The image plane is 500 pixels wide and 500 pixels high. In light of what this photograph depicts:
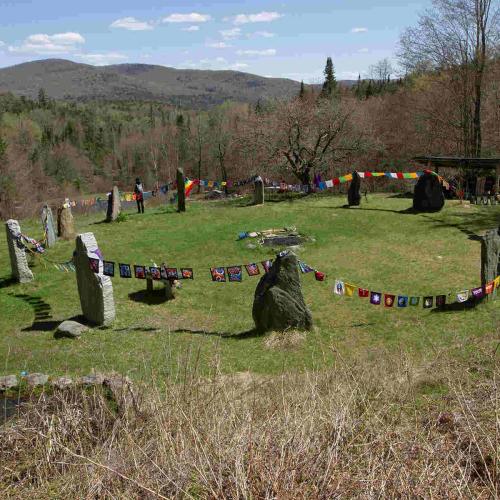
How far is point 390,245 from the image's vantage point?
17.8m

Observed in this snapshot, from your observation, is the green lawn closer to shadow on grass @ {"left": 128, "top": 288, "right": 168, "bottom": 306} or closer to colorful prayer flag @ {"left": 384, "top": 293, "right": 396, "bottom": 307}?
shadow on grass @ {"left": 128, "top": 288, "right": 168, "bottom": 306}

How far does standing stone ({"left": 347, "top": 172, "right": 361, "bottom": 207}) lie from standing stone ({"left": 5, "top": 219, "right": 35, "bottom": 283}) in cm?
1399

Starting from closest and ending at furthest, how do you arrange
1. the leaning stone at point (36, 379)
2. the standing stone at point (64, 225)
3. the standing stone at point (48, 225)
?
the leaning stone at point (36, 379)
the standing stone at point (48, 225)
the standing stone at point (64, 225)

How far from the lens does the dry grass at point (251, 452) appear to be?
12.6 ft

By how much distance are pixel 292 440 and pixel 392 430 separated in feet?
3.39

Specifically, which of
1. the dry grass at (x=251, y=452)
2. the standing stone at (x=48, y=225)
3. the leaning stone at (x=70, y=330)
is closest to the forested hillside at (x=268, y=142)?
the standing stone at (x=48, y=225)

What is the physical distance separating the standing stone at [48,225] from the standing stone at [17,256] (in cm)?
320

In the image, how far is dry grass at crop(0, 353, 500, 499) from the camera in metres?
3.84

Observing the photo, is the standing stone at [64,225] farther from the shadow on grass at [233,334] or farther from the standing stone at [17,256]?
the shadow on grass at [233,334]

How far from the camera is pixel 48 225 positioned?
18.1 metres

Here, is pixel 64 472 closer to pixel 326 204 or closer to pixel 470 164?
pixel 326 204

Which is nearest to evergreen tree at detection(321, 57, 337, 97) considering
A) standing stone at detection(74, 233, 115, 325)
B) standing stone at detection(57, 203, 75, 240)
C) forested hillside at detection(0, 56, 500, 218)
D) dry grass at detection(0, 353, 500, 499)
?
forested hillside at detection(0, 56, 500, 218)

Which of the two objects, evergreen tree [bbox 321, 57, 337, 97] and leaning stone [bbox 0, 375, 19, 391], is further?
evergreen tree [bbox 321, 57, 337, 97]

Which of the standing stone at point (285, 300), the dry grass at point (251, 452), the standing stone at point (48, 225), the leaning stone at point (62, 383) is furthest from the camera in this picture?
the standing stone at point (48, 225)
